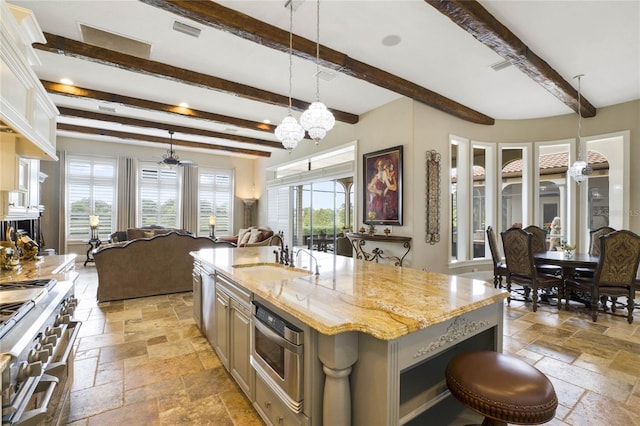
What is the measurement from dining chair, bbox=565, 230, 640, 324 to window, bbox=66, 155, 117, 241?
34.4 feet

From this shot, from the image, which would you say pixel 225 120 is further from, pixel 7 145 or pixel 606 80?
pixel 606 80

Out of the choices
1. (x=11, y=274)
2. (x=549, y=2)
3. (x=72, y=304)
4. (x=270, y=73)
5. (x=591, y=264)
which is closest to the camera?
(x=72, y=304)

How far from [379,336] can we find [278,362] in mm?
731

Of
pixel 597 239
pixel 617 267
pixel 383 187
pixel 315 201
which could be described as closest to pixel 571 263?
pixel 617 267

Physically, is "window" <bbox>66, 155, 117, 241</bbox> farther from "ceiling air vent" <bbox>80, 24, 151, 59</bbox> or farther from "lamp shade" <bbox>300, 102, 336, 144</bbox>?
"lamp shade" <bbox>300, 102, 336, 144</bbox>

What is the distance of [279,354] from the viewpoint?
5.33 ft

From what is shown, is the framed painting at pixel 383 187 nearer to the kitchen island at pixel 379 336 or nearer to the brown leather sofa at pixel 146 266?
the brown leather sofa at pixel 146 266

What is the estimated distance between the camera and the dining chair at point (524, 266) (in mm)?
4156

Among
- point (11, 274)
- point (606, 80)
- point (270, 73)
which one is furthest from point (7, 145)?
point (606, 80)

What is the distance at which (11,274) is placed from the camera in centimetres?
219

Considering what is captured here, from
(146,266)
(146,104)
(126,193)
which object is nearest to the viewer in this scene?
(146,266)

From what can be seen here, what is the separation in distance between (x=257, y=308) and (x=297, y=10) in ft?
9.06

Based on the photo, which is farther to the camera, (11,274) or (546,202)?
(546,202)

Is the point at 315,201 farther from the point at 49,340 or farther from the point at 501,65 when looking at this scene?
the point at 49,340
